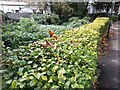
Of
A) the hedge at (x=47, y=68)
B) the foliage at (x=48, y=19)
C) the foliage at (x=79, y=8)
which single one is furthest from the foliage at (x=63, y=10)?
the hedge at (x=47, y=68)

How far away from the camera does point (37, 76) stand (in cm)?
229

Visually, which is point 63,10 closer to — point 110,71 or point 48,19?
point 48,19

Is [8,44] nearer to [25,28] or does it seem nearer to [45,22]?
[25,28]

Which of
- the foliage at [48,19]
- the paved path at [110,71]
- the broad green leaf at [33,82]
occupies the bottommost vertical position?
the paved path at [110,71]

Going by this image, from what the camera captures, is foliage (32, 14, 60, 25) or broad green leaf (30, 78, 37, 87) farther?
foliage (32, 14, 60, 25)

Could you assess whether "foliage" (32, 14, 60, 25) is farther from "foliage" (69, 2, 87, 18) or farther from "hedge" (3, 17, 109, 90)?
"hedge" (3, 17, 109, 90)

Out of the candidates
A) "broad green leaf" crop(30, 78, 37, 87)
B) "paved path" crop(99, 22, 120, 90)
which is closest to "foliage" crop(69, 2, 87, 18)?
"paved path" crop(99, 22, 120, 90)

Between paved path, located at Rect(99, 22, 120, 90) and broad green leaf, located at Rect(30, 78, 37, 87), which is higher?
broad green leaf, located at Rect(30, 78, 37, 87)

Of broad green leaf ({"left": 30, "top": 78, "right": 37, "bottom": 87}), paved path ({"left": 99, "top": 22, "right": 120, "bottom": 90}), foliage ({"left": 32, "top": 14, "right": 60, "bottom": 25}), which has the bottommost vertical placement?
paved path ({"left": 99, "top": 22, "right": 120, "bottom": 90})

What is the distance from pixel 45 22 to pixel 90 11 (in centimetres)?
626

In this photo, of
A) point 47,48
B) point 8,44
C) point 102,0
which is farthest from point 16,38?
point 102,0

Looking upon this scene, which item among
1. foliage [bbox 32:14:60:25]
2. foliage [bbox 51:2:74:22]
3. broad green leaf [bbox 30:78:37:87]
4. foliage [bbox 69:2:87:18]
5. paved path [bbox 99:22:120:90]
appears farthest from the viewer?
A: foliage [bbox 69:2:87:18]

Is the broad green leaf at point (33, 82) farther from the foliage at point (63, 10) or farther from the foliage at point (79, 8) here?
the foliage at point (79, 8)

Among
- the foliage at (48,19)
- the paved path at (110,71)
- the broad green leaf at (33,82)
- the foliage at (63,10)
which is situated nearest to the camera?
the broad green leaf at (33,82)
